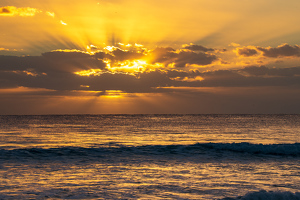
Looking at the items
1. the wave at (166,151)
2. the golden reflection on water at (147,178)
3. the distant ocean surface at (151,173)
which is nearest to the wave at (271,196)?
the distant ocean surface at (151,173)

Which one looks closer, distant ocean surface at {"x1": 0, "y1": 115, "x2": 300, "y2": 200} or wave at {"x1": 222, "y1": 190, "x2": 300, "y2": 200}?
wave at {"x1": 222, "y1": 190, "x2": 300, "y2": 200}

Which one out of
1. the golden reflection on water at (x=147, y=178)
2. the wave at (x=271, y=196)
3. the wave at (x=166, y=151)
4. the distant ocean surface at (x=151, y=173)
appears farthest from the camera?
the wave at (x=166, y=151)

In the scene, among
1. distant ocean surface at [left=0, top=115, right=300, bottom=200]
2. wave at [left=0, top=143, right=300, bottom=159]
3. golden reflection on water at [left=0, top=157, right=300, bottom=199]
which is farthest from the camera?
wave at [left=0, top=143, right=300, bottom=159]

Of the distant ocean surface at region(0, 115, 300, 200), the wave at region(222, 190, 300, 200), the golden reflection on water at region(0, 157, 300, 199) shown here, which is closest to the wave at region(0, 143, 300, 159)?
the distant ocean surface at region(0, 115, 300, 200)

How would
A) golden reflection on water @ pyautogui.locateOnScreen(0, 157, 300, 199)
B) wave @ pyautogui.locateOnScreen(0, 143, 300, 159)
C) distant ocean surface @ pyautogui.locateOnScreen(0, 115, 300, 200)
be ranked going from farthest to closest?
wave @ pyautogui.locateOnScreen(0, 143, 300, 159), golden reflection on water @ pyautogui.locateOnScreen(0, 157, 300, 199), distant ocean surface @ pyautogui.locateOnScreen(0, 115, 300, 200)

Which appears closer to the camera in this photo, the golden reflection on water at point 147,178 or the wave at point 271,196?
the wave at point 271,196

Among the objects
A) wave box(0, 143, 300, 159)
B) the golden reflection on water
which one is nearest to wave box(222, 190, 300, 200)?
the golden reflection on water

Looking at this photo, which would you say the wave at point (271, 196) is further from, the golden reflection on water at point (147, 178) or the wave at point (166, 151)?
the wave at point (166, 151)

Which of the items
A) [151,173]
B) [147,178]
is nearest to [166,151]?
[151,173]

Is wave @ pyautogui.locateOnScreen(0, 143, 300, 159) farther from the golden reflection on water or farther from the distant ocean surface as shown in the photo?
the golden reflection on water

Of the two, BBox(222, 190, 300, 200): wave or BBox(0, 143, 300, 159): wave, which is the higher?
BBox(222, 190, 300, 200): wave

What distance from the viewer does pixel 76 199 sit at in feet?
47.4

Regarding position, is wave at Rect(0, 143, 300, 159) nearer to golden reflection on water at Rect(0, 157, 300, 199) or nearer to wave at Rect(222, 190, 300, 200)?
golden reflection on water at Rect(0, 157, 300, 199)

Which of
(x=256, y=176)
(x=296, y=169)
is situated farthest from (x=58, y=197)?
(x=296, y=169)
